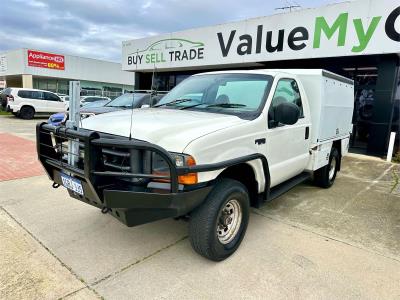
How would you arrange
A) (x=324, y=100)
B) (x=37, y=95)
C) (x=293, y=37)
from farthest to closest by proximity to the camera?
(x=37, y=95), (x=293, y=37), (x=324, y=100)

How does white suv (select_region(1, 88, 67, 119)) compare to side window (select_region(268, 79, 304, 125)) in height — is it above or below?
below

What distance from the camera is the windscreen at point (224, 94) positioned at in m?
3.74

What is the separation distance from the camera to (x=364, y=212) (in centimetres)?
492

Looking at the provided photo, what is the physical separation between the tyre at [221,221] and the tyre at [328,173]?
3020 mm

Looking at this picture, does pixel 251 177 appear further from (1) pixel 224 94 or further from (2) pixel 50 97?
(2) pixel 50 97

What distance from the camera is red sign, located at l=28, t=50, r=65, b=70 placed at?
31862 millimetres

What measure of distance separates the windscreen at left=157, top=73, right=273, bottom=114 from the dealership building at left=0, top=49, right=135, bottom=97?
85.3 feet

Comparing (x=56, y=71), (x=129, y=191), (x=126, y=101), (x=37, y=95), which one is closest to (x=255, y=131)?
(x=129, y=191)

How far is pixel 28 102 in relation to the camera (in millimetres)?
18406

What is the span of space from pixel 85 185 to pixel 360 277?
282 centimetres

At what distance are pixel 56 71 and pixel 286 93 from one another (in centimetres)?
3518

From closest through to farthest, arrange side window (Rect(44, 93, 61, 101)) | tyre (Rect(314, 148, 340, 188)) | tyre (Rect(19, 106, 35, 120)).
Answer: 1. tyre (Rect(314, 148, 340, 188))
2. tyre (Rect(19, 106, 35, 120))
3. side window (Rect(44, 93, 61, 101))

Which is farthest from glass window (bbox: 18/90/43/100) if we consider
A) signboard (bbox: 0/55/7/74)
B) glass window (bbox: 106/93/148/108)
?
signboard (bbox: 0/55/7/74)

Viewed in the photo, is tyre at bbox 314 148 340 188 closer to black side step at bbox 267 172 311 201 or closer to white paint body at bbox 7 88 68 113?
black side step at bbox 267 172 311 201
